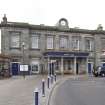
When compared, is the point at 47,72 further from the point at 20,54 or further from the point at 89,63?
the point at 89,63

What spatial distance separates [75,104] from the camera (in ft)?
50.3

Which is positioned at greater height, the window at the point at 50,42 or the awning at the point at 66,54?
the window at the point at 50,42

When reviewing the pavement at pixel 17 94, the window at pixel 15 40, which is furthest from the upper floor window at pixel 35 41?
the pavement at pixel 17 94

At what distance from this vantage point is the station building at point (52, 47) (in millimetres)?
62406

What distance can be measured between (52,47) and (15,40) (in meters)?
7.80

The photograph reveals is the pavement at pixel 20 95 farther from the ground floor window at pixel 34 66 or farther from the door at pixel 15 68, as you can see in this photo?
the ground floor window at pixel 34 66

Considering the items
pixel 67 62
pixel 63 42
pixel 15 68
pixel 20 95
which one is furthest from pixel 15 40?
pixel 20 95

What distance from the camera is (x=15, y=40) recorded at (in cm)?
6275

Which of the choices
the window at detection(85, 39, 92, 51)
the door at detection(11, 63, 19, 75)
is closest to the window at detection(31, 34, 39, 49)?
the door at detection(11, 63, 19, 75)

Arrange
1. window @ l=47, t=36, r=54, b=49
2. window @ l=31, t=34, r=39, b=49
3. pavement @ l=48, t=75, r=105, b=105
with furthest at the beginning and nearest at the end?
window @ l=47, t=36, r=54, b=49, window @ l=31, t=34, r=39, b=49, pavement @ l=48, t=75, r=105, b=105

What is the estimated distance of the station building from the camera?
205ft

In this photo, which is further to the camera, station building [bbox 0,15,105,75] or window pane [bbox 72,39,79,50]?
window pane [bbox 72,39,79,50]

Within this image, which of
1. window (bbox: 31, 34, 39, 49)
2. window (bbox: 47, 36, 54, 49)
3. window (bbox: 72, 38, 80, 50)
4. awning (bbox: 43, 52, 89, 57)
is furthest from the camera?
window (bbox: 72, 38, 80, 50)

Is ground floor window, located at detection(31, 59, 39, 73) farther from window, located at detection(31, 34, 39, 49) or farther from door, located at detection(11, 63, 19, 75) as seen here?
door, located at detection(11, 63, 19, 75)
